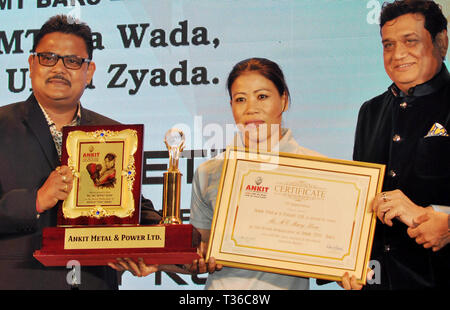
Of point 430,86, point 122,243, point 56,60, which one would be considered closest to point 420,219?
point 430,86

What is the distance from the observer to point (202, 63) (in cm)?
301

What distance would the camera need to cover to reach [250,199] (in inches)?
97.3

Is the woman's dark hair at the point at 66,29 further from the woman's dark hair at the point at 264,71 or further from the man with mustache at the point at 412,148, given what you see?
the man with mustache at the point at 412,148

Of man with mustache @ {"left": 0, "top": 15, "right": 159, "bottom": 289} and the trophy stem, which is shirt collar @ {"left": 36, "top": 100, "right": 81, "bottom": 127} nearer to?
man with mustache @ {"left": 0, "top": 15, "right": 159, "bottom": 289}

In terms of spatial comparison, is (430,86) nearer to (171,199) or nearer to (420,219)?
Answer: (420,219)

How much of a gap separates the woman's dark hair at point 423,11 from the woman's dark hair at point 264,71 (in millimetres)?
472

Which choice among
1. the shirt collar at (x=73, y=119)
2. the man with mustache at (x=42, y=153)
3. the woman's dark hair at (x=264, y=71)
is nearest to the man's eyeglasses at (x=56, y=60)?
the man with mustache at (x=42, y=153)

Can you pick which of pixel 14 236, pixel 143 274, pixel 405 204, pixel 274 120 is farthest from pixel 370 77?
pixel 14 236

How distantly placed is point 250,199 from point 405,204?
0.56 metres

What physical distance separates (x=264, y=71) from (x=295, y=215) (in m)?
0.65

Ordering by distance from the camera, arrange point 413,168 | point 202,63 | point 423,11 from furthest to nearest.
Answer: point 202,63, point 423,11, point 413,168

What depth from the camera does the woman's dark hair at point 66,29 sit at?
2.86 meters

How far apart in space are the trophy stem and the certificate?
15 cm
